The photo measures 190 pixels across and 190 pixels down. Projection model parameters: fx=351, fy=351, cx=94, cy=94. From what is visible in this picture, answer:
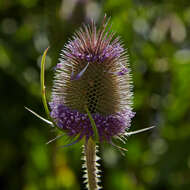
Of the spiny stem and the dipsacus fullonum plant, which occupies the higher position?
the dipsacus fullonum plant

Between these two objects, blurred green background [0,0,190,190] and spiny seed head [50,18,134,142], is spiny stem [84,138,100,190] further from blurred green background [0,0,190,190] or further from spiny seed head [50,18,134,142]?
blurred green background [0,0,190,190]

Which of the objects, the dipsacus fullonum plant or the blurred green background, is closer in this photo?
the dipsacus fullonum plant

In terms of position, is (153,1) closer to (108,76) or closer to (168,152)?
(168,152)

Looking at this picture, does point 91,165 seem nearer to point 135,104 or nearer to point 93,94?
point 93,94

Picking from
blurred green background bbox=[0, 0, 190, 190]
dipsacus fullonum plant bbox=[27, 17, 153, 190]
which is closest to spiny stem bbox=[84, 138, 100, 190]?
dipsacus fullonum plant bbox=[27, 17, 153, 190]

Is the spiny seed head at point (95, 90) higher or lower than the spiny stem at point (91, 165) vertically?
higher

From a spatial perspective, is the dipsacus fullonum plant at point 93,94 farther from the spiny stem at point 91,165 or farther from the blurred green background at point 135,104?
the blurred green background at point 135,104

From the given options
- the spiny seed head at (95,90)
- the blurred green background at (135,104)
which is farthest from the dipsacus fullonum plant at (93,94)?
the blurred green background at (135,104)

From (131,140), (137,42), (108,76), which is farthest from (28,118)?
(108,76)
